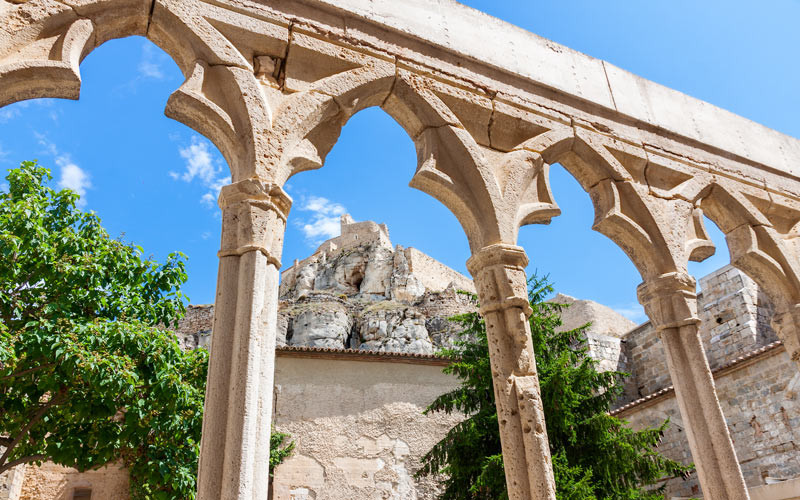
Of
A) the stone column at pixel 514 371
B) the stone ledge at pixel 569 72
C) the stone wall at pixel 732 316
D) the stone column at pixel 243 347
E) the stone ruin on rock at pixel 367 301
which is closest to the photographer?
the stone column at pixel 243 347

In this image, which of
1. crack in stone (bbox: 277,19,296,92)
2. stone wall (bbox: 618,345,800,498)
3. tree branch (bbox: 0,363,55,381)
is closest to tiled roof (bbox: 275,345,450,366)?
stone wall (bbox: 618,345,800,498)

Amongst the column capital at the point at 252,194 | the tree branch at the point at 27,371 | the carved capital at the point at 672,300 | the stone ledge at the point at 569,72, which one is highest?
the stone ledge at the point at 569,72

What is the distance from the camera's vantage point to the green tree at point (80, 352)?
698 cm

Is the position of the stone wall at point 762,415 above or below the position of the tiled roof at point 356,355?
below

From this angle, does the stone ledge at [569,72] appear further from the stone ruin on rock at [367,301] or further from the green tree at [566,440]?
the stone ruin on rock at [367,301]

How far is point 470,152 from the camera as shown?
4344 mm

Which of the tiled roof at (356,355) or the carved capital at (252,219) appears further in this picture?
the tiled roof at (356,355)

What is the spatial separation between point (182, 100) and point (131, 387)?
181 inches

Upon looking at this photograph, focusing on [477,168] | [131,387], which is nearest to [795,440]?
[477,168]

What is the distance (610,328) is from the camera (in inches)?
969

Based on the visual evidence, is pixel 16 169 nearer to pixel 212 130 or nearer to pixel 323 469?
pixel 212 130

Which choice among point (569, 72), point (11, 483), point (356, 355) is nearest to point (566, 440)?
point (356, 355)

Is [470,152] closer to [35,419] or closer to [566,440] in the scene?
[566,440]

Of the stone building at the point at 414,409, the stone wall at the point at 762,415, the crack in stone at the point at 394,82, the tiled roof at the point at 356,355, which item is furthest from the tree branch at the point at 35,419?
the stone wall at the point at 762,415
